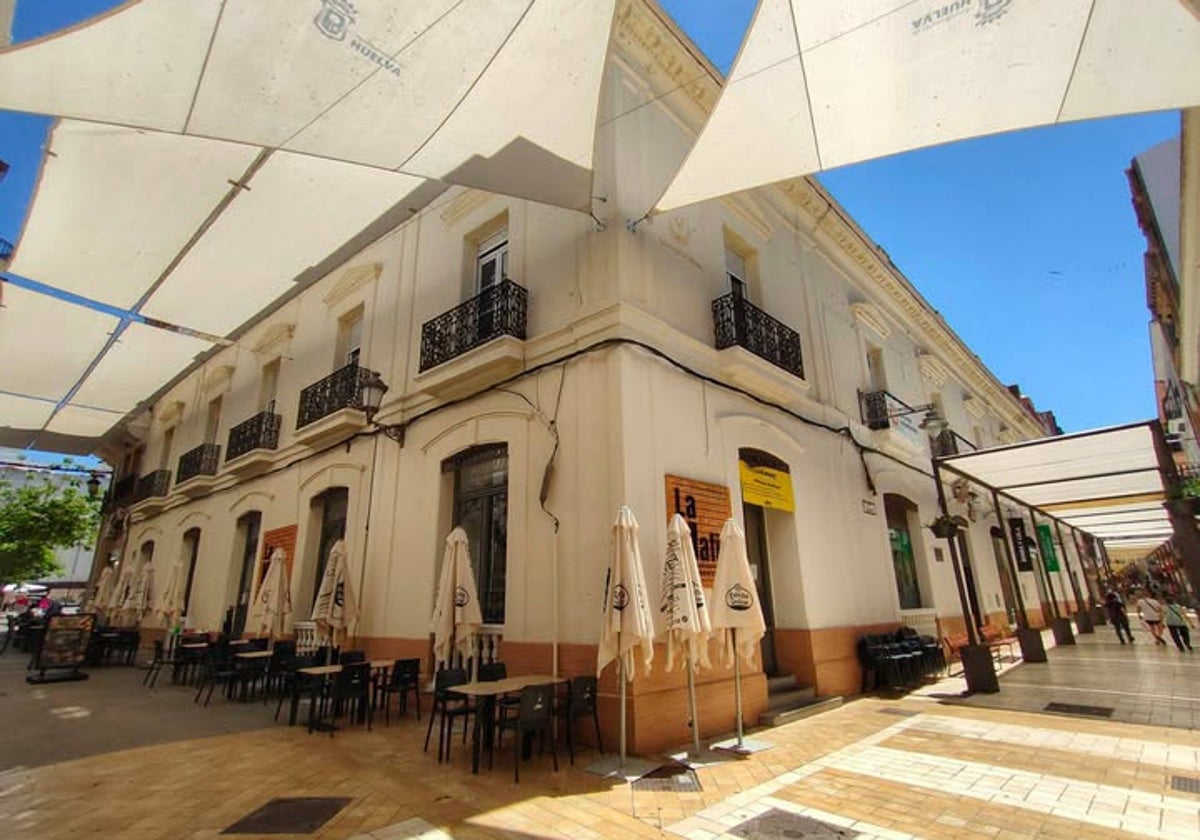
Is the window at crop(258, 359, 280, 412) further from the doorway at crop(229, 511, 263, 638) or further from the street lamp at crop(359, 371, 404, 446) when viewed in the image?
the street lamp at crop(359, 371, 404, 446)

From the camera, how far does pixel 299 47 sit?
3.95 meters

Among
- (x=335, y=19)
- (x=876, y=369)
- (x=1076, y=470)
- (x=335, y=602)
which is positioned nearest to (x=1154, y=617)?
(x=1076, y=470)

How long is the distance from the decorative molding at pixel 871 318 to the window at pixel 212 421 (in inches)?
649

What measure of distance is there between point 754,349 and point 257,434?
10568 millimetres

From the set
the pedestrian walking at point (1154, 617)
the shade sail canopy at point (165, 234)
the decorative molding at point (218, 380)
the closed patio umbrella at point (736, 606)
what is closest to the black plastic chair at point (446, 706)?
the closed patio umbrella at point (736, 606)

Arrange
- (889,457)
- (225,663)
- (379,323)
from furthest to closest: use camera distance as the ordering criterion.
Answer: (889,457)
(379,323)
(225,663)

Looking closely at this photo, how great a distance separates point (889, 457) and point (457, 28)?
11.0 meters

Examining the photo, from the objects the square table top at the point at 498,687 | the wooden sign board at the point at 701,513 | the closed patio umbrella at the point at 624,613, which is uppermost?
the wooden sign board at the point at 701,513

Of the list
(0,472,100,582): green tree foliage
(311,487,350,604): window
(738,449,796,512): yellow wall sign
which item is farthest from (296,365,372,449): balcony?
(0,472,100,582): green tree foliage

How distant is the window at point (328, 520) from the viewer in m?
10.1

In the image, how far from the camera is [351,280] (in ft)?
36.0

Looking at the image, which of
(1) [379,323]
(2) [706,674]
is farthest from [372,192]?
(2) [706,674]

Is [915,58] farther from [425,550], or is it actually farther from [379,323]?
[379,323]

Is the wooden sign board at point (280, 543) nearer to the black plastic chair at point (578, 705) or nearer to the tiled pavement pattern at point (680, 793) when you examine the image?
the tiled pavement pattern at point (680, 793)
